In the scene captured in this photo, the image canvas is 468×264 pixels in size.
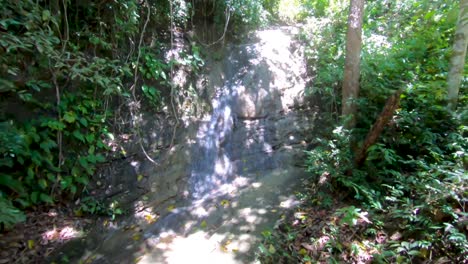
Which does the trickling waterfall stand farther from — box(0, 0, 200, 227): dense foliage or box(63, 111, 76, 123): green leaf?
box(63, 111, 76, 123): green leaf

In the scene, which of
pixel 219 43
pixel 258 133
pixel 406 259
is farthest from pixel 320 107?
pixel 406 259

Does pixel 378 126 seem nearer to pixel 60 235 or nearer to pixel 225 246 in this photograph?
pixel 225 246

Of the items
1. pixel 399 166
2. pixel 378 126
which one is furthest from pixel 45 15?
pixel 399 166

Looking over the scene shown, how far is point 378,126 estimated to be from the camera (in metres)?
3.26

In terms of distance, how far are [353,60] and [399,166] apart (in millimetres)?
1623

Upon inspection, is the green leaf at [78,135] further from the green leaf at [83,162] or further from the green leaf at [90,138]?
the green leaf at [83,162]

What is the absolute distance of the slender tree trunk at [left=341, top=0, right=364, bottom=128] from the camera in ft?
13.3

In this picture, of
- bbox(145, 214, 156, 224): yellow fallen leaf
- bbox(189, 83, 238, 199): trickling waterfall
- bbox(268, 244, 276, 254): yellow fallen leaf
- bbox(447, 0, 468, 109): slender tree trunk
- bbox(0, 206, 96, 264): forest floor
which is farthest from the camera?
bbox(189, 83, 238, 199): trickling waterfall

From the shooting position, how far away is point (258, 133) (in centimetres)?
560

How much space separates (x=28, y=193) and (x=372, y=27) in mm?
6414

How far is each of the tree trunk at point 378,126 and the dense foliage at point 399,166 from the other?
0.23ft

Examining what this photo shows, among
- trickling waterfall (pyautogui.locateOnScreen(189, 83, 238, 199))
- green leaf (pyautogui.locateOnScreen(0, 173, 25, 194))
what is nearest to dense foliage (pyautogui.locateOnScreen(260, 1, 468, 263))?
trickling waterfall (pyautogui.locateOnScreen(189, 83, 238, 199))

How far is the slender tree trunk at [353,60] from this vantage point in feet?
13.3

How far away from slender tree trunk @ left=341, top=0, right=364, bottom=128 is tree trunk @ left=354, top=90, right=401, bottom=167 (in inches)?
24.8
